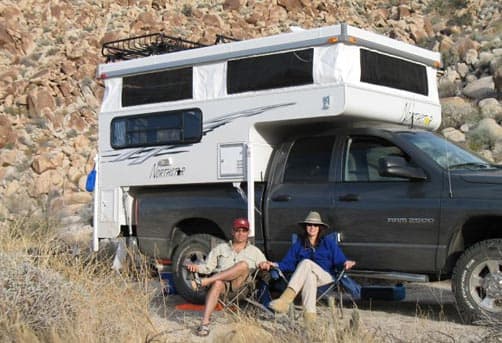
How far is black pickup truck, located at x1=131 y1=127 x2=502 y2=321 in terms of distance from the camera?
7.68 metres

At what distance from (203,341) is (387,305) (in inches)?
120

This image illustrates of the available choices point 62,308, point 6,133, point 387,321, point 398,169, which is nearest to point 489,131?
point 398,169

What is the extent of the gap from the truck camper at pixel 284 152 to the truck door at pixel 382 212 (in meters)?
0.01

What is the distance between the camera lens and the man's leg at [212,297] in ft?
24.1

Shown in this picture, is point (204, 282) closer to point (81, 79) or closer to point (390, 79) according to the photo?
point (390, 79)

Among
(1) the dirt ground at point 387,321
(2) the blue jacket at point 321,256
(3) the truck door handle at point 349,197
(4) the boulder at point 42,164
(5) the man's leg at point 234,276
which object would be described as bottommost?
(1) the dirt ground at point 387,321

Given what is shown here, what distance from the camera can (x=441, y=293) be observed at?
32.4ft

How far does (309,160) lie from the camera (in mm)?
9000

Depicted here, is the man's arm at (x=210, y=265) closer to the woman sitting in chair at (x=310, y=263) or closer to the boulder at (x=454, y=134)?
the woman sitting in chair at (x=310, y=263)

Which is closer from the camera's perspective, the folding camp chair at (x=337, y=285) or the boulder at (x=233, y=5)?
the folding camp chair at (x=337, y=285)

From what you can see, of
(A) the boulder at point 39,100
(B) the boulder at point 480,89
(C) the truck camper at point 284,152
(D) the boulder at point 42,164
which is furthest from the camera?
(A) the boulder at point 39,100

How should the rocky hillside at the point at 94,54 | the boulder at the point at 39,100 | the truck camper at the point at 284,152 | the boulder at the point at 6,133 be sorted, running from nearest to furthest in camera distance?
the truck camper at the point at 284,152, the rocky hillside at the point at 94,54, the boulder at the point at 6,133, the boulder at the point at 39,100

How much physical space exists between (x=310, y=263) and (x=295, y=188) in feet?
5.11

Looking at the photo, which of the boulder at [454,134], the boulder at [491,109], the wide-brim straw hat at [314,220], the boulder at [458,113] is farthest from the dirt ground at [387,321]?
the boulder at [491,109]
